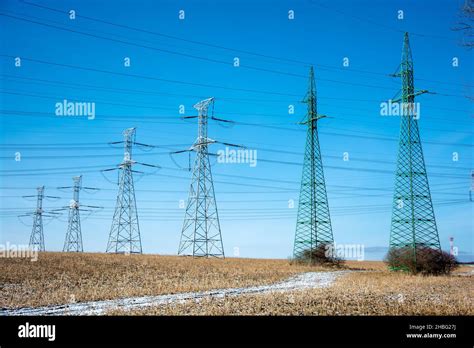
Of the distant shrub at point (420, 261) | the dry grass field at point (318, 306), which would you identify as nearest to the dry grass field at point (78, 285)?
the dry grass field at point (318, 306)

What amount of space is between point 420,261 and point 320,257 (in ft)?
40.1

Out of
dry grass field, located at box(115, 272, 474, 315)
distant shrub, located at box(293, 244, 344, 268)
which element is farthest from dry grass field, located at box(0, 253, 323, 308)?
distant shrub, located at box(293, 244, 344, 268)

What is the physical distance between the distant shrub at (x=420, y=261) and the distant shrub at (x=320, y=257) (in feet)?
31.2

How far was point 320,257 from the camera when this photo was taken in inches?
1754

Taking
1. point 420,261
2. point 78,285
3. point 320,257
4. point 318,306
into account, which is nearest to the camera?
point 318,306

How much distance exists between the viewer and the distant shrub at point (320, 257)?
145 ft

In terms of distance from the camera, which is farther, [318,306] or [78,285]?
[78,285]

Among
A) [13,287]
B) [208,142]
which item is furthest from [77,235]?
[13,287]

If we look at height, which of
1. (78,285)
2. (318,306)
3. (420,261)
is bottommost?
(420,261)

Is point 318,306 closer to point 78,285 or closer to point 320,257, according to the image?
point 78,285

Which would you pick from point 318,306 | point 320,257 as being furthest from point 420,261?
point 318,306
